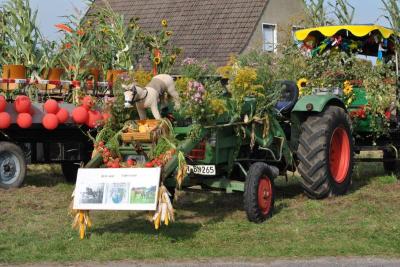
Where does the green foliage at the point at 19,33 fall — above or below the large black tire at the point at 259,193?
above

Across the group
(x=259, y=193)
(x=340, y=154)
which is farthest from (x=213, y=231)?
(x=340, y=154)

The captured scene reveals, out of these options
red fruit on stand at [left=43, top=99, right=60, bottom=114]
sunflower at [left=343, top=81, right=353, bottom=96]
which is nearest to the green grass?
red fruit on stand at [left=43, top=99, right=60, bottom=114]

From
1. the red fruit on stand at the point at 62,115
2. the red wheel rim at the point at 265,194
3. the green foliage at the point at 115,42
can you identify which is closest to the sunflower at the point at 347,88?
the red wheel rim at the point at 265,194

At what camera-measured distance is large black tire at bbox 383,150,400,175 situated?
1340cm

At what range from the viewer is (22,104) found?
1210 cm

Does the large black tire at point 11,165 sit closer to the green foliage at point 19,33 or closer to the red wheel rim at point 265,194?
the green foliage at point 19,33

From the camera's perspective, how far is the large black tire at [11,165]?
1264 centimetres

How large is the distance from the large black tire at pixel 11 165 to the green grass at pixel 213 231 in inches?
32.1

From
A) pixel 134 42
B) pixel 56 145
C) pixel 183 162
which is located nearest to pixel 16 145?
pixel 56 145

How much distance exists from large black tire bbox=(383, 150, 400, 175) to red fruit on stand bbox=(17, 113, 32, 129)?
233 inches

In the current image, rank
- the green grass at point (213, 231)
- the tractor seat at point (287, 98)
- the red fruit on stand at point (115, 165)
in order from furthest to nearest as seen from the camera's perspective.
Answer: the tractor seat at point (287, 98) < the red fruit on stand at point (115, 165) < the green grass at point (213, 231)

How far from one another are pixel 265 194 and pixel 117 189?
6.73 ft

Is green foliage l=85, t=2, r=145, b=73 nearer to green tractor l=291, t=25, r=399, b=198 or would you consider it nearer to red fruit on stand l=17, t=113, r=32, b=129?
red fruit on stand l=17, t=113, r=32, b=129

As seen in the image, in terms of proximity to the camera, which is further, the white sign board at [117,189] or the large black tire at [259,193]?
the large black tire at [259,193]
